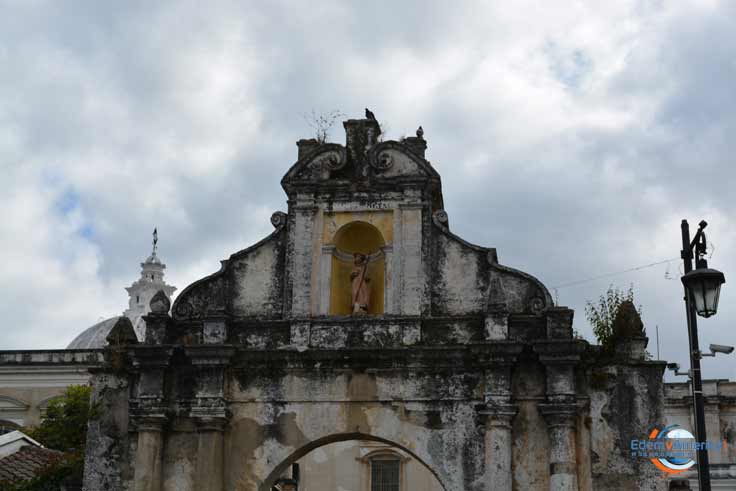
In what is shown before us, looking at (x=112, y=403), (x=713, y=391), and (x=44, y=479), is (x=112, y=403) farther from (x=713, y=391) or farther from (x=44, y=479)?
(x=713, y=391)

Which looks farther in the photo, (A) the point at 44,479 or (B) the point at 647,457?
(A) the point at 44,479

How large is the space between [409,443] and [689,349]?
196 inches

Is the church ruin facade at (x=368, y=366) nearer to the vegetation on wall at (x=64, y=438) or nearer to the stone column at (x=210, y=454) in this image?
the stone column at (x=210, y=454)

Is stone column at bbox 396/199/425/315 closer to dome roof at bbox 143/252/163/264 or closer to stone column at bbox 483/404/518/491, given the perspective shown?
stone column at bbox 483/404/518/491

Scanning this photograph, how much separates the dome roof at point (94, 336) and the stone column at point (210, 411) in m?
34.5

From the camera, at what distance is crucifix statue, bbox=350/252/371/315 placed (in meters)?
15.9

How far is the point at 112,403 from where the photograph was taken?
15.9 meters

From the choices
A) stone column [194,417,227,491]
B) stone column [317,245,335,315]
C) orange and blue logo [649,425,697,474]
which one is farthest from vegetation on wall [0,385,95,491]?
orange and blue logo [649,425,697,474]

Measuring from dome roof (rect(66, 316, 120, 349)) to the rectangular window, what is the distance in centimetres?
2436

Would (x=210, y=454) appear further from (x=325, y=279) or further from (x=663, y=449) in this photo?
(x=663, y=449)

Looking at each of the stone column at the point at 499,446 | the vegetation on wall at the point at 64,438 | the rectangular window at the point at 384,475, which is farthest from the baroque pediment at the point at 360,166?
the rectangular window at the point at 384,475

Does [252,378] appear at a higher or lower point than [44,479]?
higher

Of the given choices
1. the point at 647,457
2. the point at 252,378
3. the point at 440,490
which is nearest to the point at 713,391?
the point at 440,490

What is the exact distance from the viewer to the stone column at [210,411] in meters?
14.9
